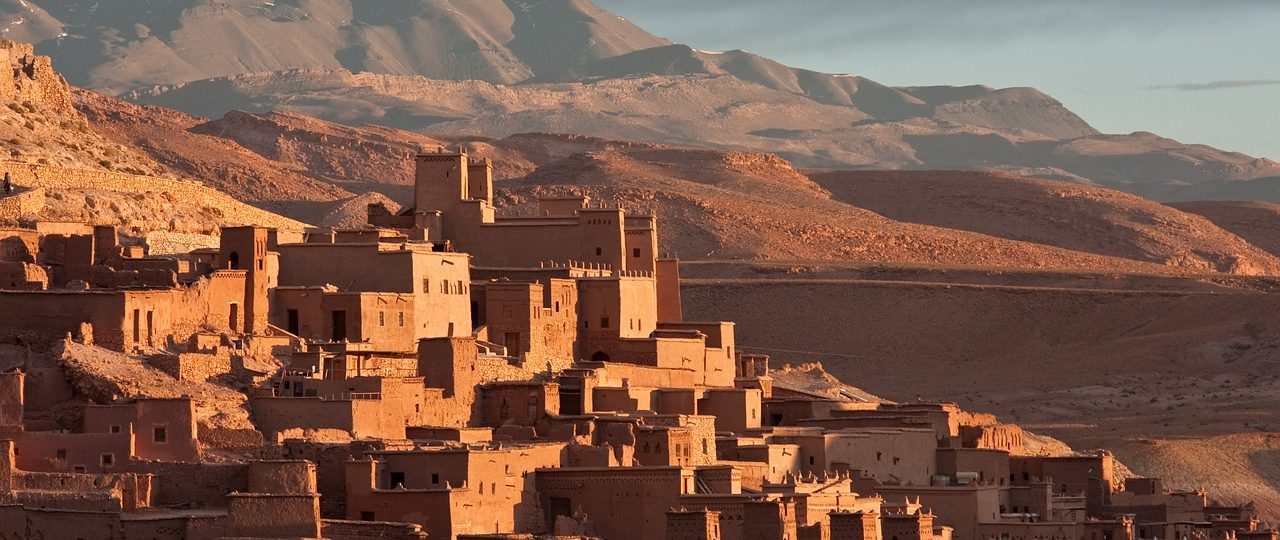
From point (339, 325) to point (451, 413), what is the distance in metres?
4.21

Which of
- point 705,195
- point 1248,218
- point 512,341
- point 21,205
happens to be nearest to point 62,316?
point 21,205

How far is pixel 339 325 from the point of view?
179 feet

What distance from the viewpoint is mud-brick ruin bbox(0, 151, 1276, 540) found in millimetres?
44562

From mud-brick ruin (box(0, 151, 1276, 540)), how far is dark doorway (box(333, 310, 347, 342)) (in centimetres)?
4

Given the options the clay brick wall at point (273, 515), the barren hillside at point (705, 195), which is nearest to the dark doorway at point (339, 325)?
the clay brick wall at point (273, 515)

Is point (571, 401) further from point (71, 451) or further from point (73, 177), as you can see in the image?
point (73, 177)

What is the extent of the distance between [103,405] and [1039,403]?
5112 cm

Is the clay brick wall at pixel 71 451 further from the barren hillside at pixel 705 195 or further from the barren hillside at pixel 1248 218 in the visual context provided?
the barren hillside at pixel 1248 218

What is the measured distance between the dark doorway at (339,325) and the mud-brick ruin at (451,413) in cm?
4

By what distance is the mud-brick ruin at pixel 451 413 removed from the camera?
44.6 m

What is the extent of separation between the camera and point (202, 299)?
5212 centimetres

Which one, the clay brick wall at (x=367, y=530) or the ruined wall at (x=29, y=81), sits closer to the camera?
the clay brick wall at (x=367, y=530)

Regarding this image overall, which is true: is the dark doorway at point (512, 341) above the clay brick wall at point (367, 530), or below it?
above

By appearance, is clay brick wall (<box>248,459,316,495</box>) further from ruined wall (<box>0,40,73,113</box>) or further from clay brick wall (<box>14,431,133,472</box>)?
ruined wall (<box>0,40,73,113</box>)
